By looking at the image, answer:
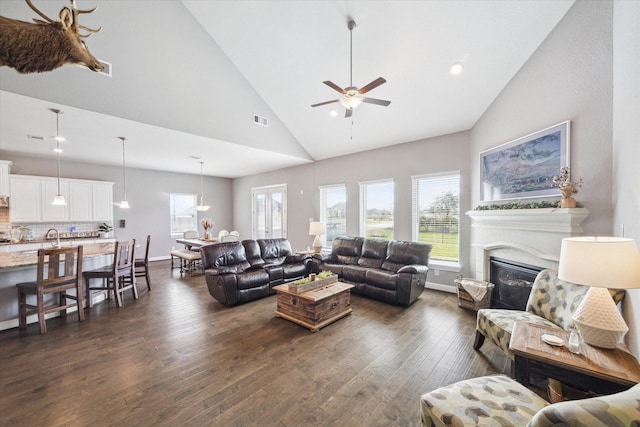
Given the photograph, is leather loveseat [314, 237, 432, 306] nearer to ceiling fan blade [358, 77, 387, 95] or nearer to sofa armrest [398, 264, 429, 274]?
sofa armrest [398, 264, 429, 274]

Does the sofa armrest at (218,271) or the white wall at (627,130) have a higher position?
the white wall at (627,130)

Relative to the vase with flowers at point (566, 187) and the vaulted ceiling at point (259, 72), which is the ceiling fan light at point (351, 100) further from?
the vase with flowers at point (566, 187)

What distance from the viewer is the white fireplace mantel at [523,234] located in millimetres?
2566

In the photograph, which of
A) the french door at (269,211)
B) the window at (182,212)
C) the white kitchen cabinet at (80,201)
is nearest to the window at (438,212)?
the french door at (269,211)

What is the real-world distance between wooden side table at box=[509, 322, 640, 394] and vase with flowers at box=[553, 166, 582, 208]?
141cm

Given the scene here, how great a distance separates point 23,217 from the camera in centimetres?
557

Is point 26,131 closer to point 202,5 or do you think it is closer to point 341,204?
point 202,5

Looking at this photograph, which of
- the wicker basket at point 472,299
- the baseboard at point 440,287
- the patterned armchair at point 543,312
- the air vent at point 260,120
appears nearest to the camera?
the patterned armchair at point 543,312

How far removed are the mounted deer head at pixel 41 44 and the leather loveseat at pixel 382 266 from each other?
4.35 m

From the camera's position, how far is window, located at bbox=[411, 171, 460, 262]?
4.63 meters

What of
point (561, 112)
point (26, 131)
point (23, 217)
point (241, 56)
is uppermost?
point (241, 56)

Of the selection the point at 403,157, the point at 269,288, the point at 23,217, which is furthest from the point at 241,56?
the point at 23,217

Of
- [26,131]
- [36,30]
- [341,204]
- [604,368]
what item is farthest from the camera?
[341,204]

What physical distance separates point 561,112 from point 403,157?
2675 millimetres
